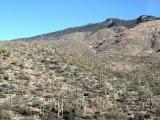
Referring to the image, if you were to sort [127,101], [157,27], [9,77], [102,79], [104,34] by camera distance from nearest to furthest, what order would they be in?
[127,101] < [9,77] < [102,79] < [157,27] < [104,34]

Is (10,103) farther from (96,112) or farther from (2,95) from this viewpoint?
(96,112)

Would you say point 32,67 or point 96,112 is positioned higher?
point 32,67

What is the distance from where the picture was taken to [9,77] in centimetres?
4112

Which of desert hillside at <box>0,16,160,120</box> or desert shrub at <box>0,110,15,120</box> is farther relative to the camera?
desert hillside at <box>0,16,160,120</box>

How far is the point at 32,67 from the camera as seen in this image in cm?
4703

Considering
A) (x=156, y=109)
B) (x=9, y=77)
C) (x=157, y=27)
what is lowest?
(x=156, y=109)

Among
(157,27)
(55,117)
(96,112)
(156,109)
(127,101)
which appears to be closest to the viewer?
(55,117)

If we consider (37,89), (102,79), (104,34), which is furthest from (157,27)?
(37,89)

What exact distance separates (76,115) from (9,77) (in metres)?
11.3

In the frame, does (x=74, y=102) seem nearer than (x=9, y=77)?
Yes

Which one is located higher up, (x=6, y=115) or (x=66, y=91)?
(x=66, y=91)

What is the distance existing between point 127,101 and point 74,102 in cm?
562

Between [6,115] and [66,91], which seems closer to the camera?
[6,115]

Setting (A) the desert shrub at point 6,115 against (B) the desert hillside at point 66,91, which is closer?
(A) the desert shrub at point 6,115
